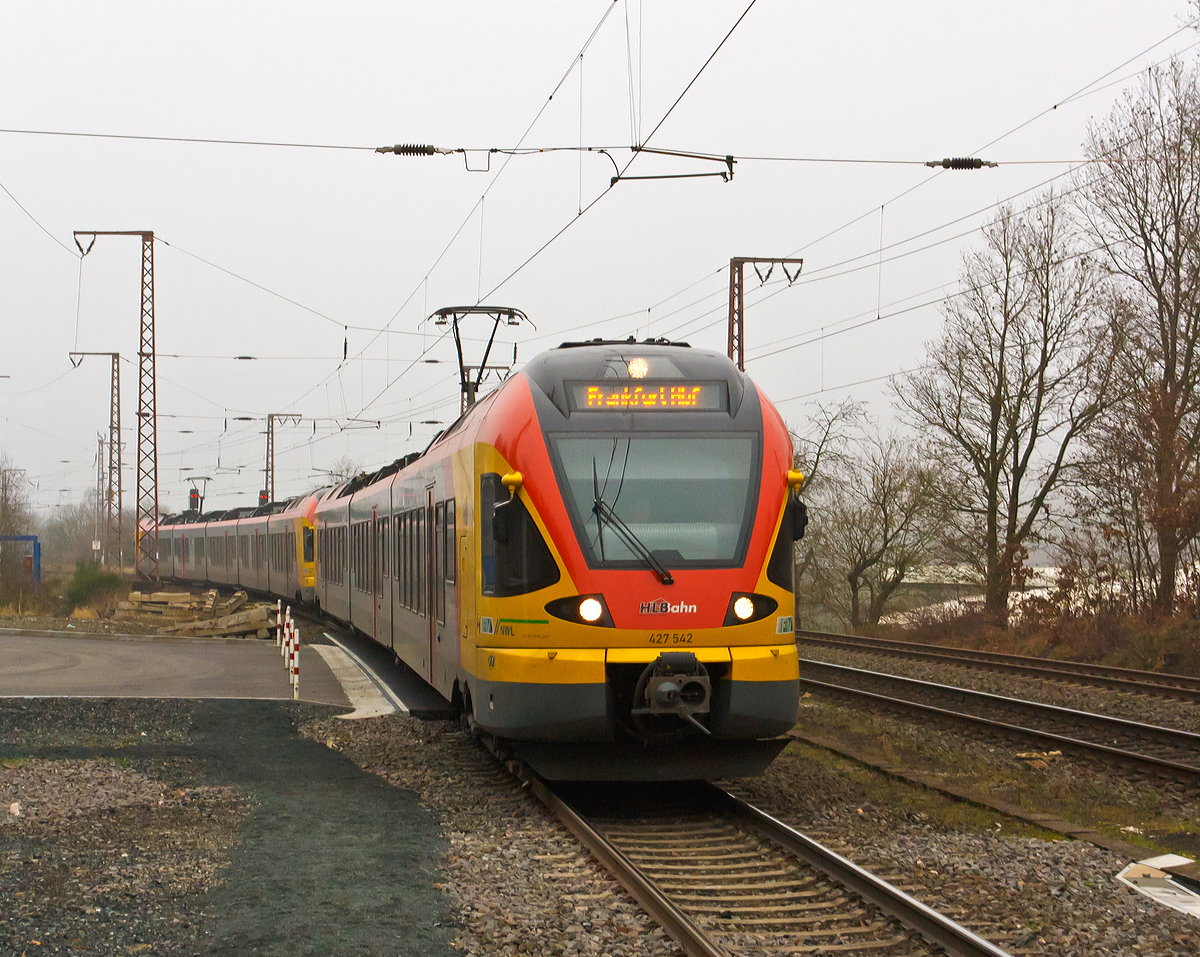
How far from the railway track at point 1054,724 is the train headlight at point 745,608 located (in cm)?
455

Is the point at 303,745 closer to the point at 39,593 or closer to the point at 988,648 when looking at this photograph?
the point at 988,648

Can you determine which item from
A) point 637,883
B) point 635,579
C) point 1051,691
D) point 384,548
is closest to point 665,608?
point 635,579

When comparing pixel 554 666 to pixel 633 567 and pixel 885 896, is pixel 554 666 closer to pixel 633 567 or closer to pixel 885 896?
pixel 633 567

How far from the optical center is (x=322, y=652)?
894 inches

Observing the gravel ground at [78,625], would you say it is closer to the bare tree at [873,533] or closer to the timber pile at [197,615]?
the timber pile at [197,615]

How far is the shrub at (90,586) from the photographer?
35.3 m

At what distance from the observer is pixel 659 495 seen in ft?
29.7

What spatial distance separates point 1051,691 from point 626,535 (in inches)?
437

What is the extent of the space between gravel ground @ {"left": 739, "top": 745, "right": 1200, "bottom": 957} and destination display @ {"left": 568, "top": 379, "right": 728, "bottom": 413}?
3085 mm

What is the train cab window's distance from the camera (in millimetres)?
8828

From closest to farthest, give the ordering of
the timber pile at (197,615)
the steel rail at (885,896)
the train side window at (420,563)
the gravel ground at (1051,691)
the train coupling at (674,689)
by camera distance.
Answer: the steel rail at (885,896), the train coupling at (674,689), the train side window at (420,563), the gravel ground at (1051,691), the timber pile at (197,615)

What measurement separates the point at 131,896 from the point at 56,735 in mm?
6732

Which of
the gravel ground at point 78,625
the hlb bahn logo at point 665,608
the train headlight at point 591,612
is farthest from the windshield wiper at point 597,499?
the gravel ground at point 78,625

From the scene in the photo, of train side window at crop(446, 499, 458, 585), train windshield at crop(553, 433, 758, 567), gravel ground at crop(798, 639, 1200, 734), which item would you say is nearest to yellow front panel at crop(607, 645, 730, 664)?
train windshield at crop(553, 433, 758, 567)
